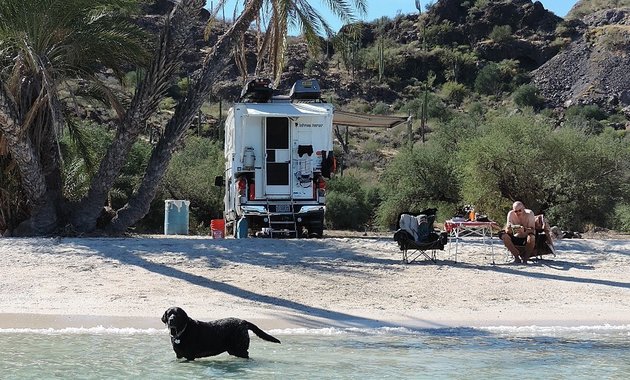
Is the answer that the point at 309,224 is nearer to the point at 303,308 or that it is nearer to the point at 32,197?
the point at 32,197

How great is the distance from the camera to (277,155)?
16250 millimetres

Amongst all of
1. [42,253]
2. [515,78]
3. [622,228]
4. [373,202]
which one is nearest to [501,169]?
[622,228]

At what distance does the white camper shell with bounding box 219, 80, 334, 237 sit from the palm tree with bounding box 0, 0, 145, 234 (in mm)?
2523

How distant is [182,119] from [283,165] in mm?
2067

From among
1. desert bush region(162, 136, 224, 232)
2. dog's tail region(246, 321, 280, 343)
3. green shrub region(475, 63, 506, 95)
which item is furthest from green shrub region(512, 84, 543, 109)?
dog's tail region(246, 321, 280, 343)

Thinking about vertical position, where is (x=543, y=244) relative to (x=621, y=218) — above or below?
below

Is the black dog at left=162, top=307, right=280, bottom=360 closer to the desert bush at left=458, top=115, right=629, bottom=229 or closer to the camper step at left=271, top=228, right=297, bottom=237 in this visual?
the camper step at left=271, top=228, right=297, bottom=237

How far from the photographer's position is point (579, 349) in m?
8.37

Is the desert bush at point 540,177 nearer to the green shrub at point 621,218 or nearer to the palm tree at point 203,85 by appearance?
the green shrub at point 621,218

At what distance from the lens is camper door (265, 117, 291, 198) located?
16219mm

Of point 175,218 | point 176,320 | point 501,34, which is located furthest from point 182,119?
point 501,34

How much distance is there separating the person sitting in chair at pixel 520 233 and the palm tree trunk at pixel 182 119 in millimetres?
6257

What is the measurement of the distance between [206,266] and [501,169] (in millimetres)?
16446

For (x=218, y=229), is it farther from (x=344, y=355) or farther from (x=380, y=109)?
(x=380, y=109)
